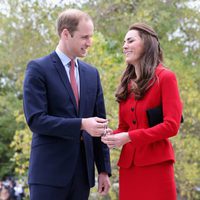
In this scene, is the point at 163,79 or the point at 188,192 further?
the point at 188,192

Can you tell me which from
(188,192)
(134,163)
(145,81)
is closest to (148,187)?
(134,163)

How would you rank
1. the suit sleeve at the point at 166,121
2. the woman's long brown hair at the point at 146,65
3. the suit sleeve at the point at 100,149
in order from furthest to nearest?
the suit sleeve at the point at 100,149
the woman's long brown hair at the point at 146,65
the suit sleeve at the point at 166,121

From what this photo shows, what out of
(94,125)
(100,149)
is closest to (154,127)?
(94,125)

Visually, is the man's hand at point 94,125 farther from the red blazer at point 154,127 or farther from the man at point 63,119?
the red blazer at point 154,127

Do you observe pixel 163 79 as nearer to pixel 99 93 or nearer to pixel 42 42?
pixel 99 93

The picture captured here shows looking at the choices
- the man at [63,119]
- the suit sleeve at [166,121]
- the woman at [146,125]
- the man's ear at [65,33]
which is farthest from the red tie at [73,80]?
the suit sleeve at [166,121]

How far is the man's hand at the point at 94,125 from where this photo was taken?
3.34 meters

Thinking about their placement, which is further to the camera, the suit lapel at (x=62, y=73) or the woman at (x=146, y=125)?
the suit lapel at (x=62, y=73)

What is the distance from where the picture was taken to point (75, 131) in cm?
338

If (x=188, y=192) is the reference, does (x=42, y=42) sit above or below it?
above

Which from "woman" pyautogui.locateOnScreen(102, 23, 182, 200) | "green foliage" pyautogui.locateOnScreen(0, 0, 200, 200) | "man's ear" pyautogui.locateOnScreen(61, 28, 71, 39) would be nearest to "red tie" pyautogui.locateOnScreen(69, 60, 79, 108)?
"man's ear" pyautogui.locateOnScreen(61, 28, 71, 39)

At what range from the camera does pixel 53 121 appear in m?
3.35

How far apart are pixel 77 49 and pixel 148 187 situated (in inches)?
37.8

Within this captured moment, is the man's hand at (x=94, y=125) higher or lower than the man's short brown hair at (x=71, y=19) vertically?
lower
